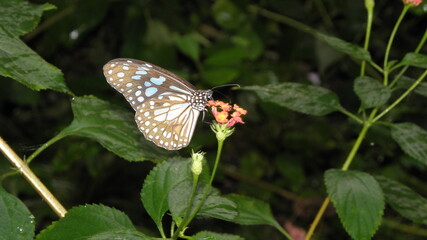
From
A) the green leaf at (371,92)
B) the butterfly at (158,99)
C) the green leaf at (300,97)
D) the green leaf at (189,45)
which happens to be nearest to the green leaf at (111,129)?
Result: the butterfly at (158,99)

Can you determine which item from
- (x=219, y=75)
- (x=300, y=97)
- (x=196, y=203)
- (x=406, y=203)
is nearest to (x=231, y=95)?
(x=219, y=75)

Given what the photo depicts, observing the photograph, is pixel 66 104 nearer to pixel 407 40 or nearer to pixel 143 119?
pixel 407 40

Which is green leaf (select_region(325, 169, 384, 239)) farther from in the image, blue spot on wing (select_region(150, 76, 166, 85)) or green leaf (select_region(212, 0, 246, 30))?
green leaf (select_region(212, 0, 246, 30))

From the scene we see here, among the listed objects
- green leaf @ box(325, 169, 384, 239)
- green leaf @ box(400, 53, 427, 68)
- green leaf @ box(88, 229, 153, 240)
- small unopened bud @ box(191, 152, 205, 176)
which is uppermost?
green leaf @ box(400, 53, 427, 68)

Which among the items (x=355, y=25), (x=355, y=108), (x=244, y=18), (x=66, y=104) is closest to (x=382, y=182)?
(x=355, y=108)

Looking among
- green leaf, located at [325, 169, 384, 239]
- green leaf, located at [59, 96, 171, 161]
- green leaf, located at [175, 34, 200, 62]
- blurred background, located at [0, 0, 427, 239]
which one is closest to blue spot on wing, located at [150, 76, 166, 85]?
green leaf, located at [59, 96, 171, 161]

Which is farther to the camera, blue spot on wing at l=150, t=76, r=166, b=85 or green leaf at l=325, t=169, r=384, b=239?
blue spot on wing at l=150, t=76, r=166, b=85

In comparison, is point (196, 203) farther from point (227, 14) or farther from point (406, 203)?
point (227, 14)
